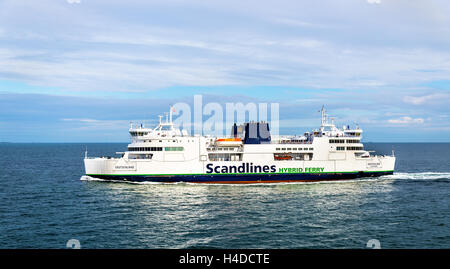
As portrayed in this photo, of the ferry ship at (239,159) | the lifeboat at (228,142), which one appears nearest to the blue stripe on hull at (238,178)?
the ferry ship at (239,159)

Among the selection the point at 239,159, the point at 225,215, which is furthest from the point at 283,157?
the point at 225,215

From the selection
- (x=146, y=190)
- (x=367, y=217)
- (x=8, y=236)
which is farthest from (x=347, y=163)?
(x=8, y=236)

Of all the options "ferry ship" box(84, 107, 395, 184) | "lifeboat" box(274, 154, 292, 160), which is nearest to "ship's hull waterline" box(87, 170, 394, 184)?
"ferry ship" box(84, 107, 395, 184)

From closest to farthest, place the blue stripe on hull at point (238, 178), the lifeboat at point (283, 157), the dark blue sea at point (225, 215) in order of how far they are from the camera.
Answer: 1. the dark blue sea at point (225, 215)
2. the blue stripe on hull at point (238, 178)
3. the lifeboat at point (283, 157)

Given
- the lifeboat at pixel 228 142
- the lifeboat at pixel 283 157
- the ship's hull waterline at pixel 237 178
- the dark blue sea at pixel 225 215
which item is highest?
the lifeboat at pixel 228 142

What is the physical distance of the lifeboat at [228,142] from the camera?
137 ft

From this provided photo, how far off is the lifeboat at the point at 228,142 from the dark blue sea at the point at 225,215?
18.5ft

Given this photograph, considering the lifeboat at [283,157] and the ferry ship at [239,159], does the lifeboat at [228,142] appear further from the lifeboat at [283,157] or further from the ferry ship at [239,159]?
the lifeboat at [283,157]

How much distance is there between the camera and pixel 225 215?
84.9 ft

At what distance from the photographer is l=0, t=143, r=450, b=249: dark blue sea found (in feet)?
64.5

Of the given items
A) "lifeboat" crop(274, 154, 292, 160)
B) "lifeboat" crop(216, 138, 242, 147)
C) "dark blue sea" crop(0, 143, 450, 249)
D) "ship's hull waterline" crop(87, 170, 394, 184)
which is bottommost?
"dark blue sea" crop(0, 143, 450, 249)

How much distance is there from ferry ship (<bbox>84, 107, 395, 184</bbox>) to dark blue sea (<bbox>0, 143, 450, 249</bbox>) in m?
1.57

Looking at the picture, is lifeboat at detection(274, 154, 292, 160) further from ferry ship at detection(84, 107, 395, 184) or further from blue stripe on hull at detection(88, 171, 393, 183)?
blue stripe on hull at detection(88, 171, 393, 183)

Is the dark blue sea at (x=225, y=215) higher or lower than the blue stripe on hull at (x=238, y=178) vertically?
lower
